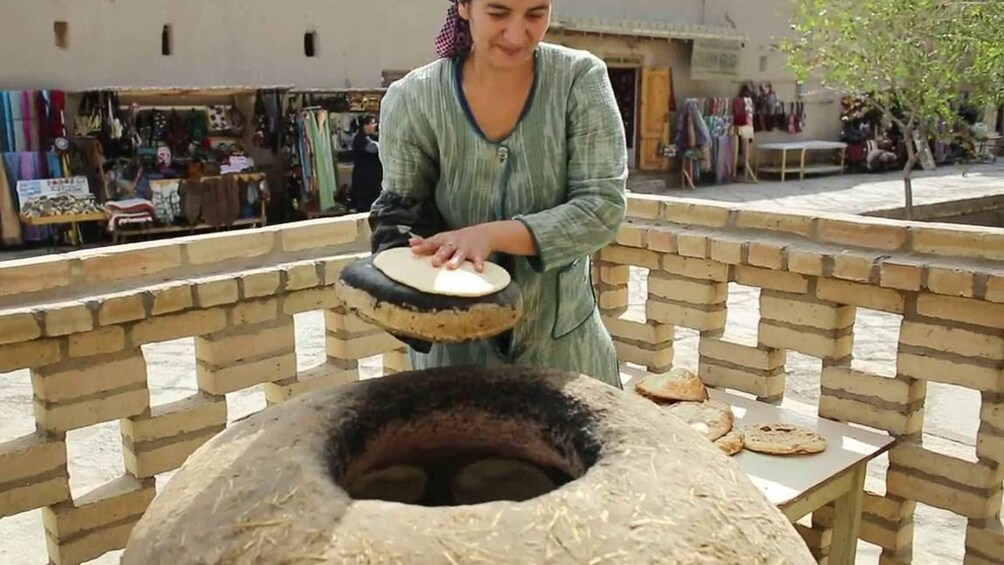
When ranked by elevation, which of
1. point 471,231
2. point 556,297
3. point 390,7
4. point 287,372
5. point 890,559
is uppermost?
point 390,7

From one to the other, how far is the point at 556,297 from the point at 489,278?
16.4 inches

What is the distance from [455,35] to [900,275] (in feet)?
5.73

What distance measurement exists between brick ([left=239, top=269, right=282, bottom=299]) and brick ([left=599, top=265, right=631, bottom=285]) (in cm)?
148

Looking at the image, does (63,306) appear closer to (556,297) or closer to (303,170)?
(556,297)

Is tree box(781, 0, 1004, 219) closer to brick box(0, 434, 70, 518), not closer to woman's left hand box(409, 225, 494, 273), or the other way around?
woman's left hand box(409, 225, 494, 273)

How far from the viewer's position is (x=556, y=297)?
6.22ft

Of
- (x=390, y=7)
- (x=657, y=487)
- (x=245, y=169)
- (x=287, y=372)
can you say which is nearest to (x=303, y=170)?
(x=245, y=169)

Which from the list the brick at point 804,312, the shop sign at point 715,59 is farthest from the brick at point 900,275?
the shop sign at point 715,59

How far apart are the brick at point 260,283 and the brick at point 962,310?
6.53 ft

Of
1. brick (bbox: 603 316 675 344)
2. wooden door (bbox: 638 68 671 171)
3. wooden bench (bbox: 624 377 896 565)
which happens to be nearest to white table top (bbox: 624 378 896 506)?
wooden bench (bbox: 624 377 896 565)

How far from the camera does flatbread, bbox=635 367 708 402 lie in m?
3.36

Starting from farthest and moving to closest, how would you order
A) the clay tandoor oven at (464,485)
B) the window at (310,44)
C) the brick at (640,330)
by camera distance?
the window at (310,44) < the brick at (640,330) < the clay tandoor oven at (464,485)

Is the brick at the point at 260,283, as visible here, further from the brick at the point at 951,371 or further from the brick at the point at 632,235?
the brick at the point at 951,371

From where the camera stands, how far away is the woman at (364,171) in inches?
400
